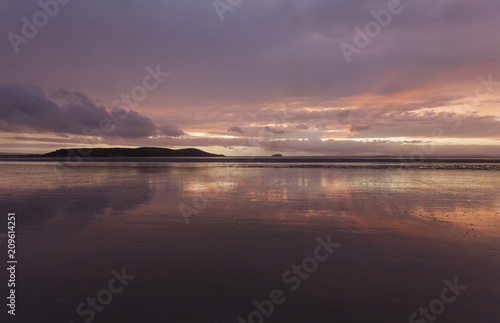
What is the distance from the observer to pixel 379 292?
24.5ft

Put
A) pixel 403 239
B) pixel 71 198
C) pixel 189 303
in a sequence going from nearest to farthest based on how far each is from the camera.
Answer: pixel 189 303 < pixel 403 239 < pixel 71 198

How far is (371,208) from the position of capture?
18.2 m

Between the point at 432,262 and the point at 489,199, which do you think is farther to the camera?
the point at 489,199

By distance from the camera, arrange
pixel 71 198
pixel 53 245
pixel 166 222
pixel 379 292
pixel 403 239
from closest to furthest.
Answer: pixel 379 292
pixel 53 245
pixel 403 239
pixel 166 222
pixel 71 198

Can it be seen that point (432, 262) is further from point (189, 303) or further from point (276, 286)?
point (189, 303)

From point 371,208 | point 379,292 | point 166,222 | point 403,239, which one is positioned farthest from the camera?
point 371,208

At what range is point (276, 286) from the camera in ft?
25.6

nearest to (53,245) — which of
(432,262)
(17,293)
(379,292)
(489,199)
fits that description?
(17,293)

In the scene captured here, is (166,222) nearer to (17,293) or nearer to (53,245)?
(53,245)

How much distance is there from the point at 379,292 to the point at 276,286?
2.84 metres

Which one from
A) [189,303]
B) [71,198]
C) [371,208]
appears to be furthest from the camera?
[71,198]

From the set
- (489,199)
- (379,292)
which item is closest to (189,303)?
(379,292)

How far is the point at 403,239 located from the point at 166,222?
38.1 feet

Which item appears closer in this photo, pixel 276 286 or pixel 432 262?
pixel 276 286
